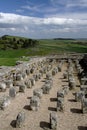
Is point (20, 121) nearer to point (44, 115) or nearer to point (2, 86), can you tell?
point (44, 115)

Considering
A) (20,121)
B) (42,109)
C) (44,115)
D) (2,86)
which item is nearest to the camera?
(20,121)

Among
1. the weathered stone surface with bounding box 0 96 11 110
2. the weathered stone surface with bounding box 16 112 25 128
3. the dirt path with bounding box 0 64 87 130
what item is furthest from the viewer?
the weathered stone surface with bounding box 0 96 11 110

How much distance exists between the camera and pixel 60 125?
1345cm

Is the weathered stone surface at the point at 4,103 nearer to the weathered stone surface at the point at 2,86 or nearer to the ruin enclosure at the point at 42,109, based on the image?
the ruin enclosure at the point at 42,109

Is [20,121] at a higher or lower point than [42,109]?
higher

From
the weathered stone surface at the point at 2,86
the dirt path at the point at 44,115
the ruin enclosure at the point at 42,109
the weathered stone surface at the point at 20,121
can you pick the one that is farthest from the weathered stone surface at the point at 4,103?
the weathered stone surface at the point at 2,86

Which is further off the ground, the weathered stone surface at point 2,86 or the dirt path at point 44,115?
the weathered stone surface at point 2,86

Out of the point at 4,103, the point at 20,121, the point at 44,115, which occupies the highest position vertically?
the point at 4,103

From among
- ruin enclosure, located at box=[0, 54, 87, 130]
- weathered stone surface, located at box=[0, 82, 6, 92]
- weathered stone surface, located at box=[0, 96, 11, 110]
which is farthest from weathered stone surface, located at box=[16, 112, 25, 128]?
weathered stone surface, located at box=[0, 82, 6, 92]

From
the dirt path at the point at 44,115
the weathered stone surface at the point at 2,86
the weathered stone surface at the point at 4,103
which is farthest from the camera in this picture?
the weathered stone surface at the point at 2,86

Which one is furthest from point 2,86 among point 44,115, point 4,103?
point 44,115

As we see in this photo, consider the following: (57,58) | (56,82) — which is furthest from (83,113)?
(57,58)

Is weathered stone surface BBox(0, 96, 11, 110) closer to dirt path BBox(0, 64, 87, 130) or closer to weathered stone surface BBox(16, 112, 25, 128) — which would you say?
dirt path BBox(0, 64, 87, 130)

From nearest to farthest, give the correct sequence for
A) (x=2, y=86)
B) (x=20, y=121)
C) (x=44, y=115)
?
(x=20, y=121) → (x=44, y=115) → (x=2, y=86)
